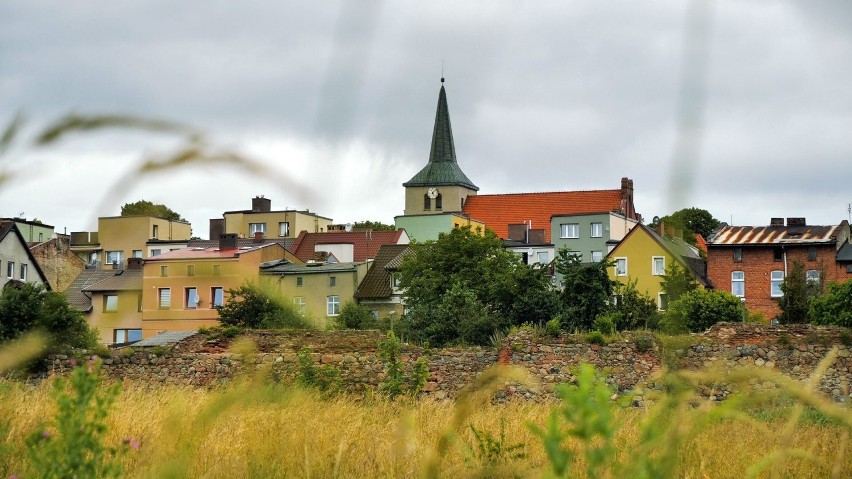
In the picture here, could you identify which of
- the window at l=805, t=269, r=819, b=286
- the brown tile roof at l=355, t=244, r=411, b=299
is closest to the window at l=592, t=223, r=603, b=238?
the brown tile roof at l=355, t=244, r=411, b=299

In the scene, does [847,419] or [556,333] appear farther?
[556,333]

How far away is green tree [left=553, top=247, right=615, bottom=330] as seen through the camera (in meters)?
33.8

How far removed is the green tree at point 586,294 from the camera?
33844mm

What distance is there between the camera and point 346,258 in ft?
174

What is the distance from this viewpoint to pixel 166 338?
2844 centimetres

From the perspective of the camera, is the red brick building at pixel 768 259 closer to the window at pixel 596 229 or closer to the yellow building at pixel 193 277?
the window at pixel 596 229

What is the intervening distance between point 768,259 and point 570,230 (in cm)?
2066

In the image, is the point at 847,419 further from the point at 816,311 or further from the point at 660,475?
the point at 816,311

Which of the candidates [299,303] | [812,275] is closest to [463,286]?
[812,275]

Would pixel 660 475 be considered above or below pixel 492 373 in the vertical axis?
below

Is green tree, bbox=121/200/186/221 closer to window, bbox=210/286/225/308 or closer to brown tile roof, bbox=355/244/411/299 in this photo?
window, bbox=210/286/225/308

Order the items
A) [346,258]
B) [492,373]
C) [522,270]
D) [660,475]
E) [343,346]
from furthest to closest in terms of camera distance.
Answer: [346,258], [522,270], [343,346], [492,373], [660,475]

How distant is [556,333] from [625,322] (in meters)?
10.1

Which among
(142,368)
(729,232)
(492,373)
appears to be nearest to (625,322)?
(142,368)
